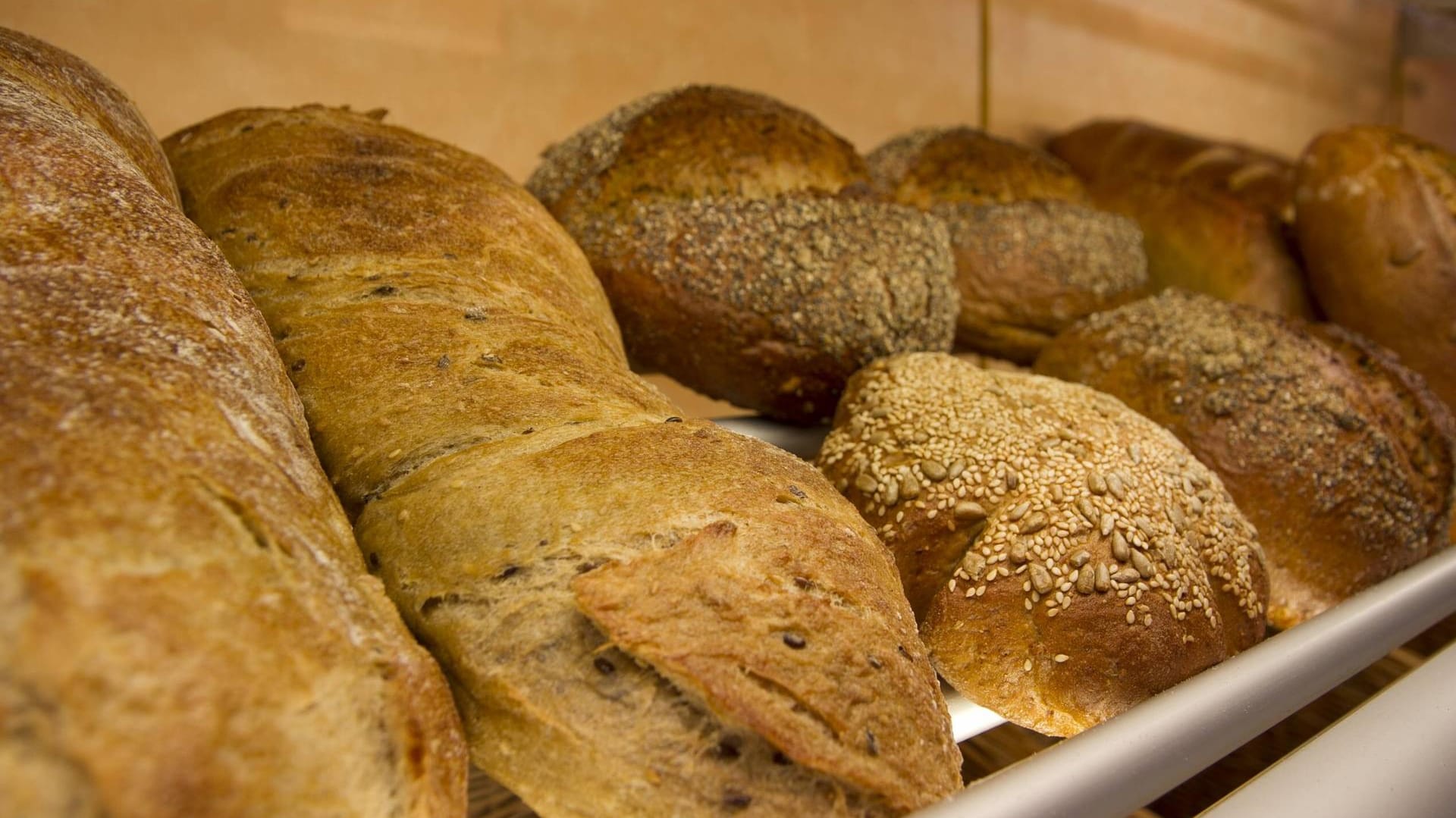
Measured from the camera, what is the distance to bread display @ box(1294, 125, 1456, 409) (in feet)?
5.68

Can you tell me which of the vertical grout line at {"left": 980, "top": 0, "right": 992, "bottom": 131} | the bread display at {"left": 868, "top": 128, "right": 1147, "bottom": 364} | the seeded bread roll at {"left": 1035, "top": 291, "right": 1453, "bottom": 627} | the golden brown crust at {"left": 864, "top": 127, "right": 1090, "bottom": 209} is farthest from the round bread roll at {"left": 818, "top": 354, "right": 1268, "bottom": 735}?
the vertical grout line at {"left": 980, "top": 0, "right": 992, "bottom": 131}

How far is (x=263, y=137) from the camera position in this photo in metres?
1.08

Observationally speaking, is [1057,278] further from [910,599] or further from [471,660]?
[471,660]

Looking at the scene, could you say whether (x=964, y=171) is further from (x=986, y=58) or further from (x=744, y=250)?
(x=986, y=58)

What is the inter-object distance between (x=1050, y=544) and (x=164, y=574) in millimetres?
Result: 772

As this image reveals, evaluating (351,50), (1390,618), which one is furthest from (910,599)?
(351,50)

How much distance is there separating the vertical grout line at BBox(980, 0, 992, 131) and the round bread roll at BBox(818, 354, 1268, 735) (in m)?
1.47

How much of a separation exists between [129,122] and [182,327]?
19.1 inches

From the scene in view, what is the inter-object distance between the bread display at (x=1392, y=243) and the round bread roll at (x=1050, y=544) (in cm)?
92

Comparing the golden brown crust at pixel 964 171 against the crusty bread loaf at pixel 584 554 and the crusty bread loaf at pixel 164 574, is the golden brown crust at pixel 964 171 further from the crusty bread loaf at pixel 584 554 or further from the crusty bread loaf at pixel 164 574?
the crusty bread loaf at pixel 164 574

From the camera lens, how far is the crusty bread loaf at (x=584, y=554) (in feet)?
1.96

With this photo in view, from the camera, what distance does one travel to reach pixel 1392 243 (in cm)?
174

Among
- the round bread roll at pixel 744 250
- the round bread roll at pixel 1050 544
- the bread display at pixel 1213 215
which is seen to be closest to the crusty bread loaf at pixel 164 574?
the round bread roll at pixel 1050 544

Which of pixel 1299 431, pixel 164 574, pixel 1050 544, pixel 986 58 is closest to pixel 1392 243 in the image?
pixel 1299 431
